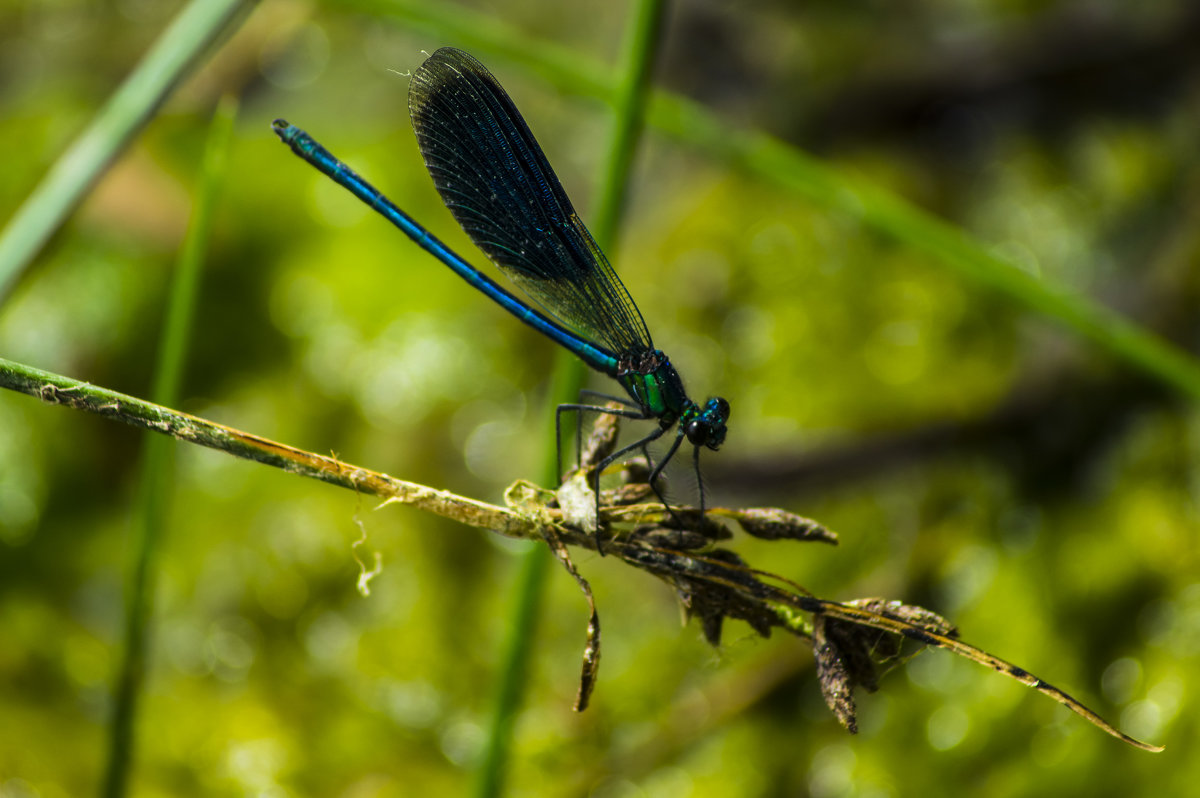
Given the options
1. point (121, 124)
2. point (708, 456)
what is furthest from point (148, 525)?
point (708, 456)

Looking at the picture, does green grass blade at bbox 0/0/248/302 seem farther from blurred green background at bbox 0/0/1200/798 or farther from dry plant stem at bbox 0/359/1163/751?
dry plant stem at bbox 0/359/1163/751

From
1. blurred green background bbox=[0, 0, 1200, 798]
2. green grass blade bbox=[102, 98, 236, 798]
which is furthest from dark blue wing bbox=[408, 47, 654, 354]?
green grass blade bbox=[102, 98, 236, 798]

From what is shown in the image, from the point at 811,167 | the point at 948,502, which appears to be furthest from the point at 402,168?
the point at 948,502

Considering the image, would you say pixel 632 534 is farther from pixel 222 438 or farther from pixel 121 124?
pixel 121 124

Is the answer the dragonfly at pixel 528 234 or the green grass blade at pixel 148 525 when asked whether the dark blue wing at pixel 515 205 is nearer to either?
the dragonfly at pixel 528 234

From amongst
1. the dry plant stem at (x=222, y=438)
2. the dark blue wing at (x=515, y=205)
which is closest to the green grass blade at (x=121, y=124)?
the dark blue wing at (x=515, y=205)
